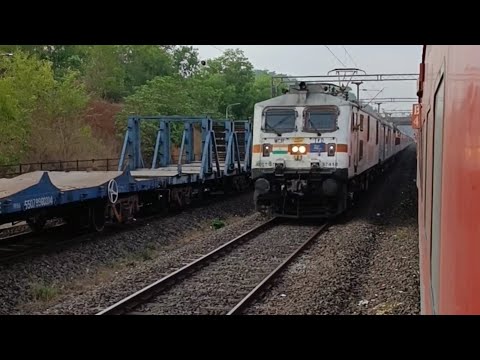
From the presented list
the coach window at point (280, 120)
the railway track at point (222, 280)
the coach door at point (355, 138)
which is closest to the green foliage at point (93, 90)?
the coach window at point (280, 120)

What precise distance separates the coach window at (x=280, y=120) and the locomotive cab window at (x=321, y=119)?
A: 1.04ft

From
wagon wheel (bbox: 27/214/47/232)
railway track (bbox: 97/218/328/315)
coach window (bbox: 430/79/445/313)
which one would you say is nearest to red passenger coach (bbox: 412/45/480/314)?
coach window (bbox: 430/79/445/313)

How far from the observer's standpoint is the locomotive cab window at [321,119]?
45.1ft

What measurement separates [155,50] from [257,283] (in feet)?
131

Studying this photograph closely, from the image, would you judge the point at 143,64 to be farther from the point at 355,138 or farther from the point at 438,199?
the point at 438,199

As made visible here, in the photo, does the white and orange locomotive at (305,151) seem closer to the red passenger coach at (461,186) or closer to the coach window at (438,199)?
the coach window at (438,199)

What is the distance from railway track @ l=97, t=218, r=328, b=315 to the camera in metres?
7.21

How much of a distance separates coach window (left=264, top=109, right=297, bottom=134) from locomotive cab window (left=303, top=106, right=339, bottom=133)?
32 cm

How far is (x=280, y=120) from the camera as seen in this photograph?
1415 cm

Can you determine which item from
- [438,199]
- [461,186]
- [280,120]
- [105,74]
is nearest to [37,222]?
[280,120]

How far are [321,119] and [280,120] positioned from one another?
97 cm

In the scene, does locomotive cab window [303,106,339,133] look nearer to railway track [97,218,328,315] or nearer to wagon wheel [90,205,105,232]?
railway track [97,218,328,315]

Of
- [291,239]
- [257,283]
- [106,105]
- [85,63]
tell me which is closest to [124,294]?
[257,283]
